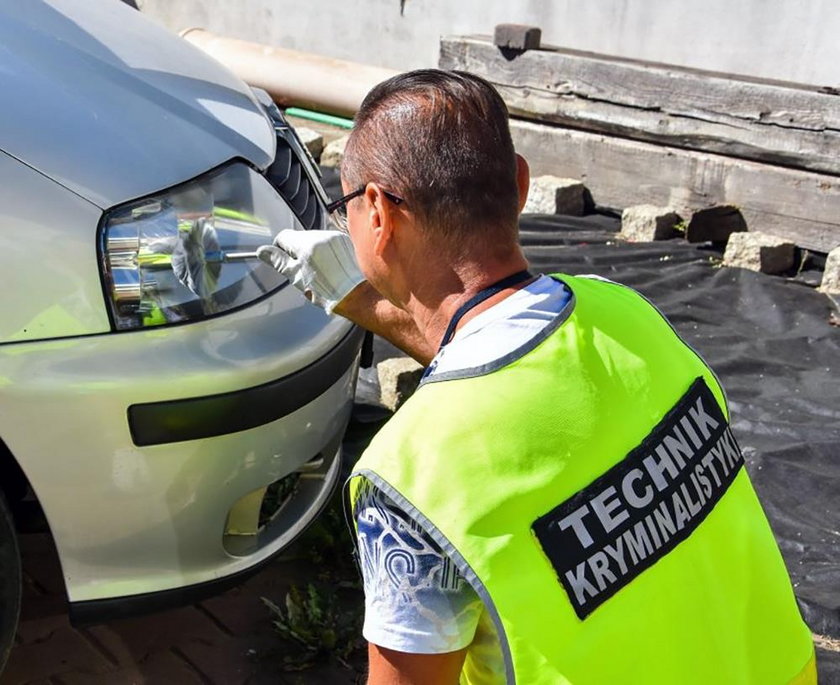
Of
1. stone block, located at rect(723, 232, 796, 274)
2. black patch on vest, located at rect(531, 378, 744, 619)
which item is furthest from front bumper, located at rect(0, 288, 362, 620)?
stone block, located at rect(723, 232, 796, 274)

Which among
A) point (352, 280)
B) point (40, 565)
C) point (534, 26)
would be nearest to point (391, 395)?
point (40, 565)

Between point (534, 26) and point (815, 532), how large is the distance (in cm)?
399

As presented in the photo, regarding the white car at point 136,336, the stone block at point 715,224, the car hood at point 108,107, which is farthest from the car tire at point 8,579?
the stone block at point 715,224

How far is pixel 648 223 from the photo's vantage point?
5.42 m

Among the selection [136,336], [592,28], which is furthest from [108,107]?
[592,28]

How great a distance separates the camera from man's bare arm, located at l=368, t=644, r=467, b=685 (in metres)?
1.39

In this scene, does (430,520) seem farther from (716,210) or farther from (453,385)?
(716,210)

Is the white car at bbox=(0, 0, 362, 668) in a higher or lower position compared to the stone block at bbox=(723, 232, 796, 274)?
higher

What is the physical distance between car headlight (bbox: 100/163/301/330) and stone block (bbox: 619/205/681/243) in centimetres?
317

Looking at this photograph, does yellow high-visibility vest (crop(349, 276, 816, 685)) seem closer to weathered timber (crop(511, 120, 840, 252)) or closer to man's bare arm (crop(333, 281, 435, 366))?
man's bare arm (crop(333, 281, 435, 366))

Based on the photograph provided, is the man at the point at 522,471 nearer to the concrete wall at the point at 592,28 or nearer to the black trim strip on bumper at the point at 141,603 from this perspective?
the black trim strip on bumper at the point at 141,603

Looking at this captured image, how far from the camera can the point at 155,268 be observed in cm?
225

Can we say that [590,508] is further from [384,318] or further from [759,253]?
[759,253]

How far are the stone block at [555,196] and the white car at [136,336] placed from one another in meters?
3.33
